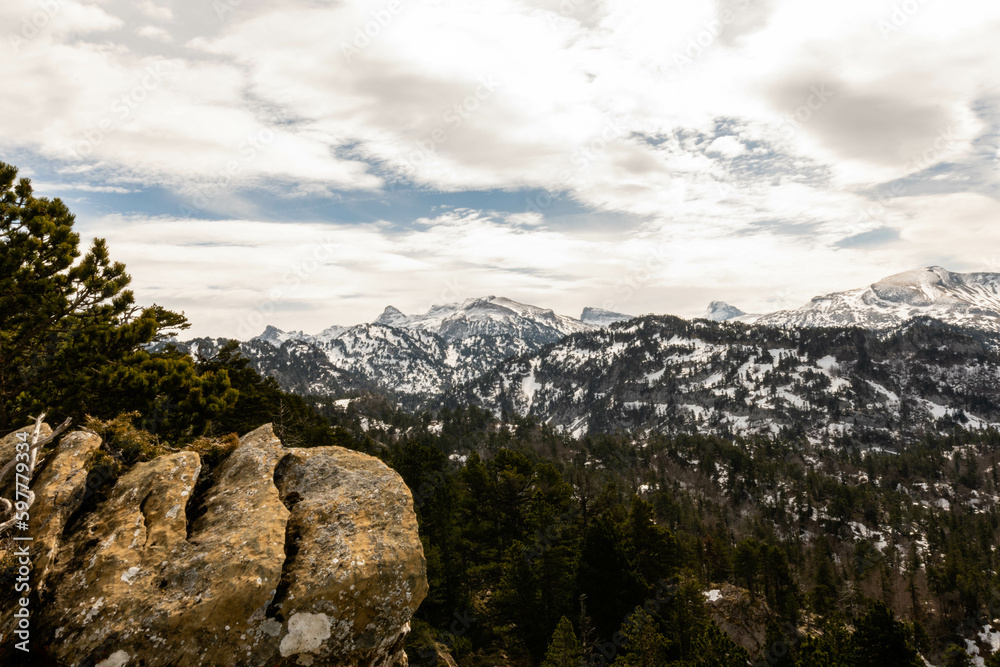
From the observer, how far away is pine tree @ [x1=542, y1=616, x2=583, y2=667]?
976 inches

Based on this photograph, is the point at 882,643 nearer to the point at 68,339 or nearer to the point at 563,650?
the point at 563,650

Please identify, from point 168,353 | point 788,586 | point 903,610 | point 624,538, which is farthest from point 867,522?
point 168,353

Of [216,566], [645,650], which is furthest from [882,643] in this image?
[216,566]

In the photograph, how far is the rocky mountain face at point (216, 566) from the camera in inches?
345

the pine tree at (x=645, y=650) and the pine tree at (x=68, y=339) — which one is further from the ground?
the pine tree at (x=68, y=339)

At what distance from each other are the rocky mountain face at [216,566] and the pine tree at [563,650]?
16196mm

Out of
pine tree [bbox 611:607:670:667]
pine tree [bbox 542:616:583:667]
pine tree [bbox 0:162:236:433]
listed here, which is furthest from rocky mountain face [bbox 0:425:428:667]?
pine tree [bbox 611:607:670:667]

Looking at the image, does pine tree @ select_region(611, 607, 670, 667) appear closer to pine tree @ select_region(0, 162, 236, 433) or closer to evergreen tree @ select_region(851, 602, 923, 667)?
evergreen tree @ select_region(851, 602, 923, 667)

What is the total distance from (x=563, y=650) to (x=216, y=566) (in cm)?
2100

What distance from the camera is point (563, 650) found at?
982 inches

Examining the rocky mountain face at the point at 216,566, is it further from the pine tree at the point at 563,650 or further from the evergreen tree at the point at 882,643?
the evergreen tree at the point at 882,643

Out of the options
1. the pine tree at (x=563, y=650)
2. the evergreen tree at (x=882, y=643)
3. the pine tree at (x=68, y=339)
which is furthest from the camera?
the evergreen tree at (x=882, y=643)

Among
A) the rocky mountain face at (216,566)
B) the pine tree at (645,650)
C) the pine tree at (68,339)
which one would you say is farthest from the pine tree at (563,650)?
the pine tree at (68,339)

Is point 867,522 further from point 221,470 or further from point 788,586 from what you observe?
point 221,470
